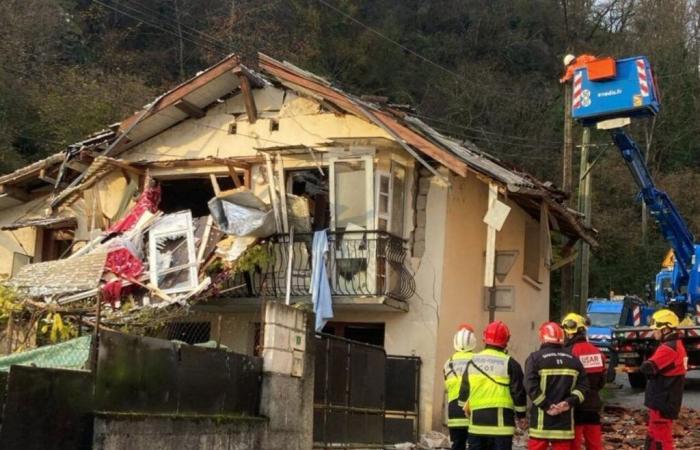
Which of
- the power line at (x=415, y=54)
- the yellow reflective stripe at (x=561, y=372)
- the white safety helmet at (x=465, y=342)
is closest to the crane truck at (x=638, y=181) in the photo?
the white safety helmet at (x=465, y=342)

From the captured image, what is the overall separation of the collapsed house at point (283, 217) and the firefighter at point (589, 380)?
4.37 meters

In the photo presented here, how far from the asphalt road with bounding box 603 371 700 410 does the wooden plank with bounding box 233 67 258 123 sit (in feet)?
31.5

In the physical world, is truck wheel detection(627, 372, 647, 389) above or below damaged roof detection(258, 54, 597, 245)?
below

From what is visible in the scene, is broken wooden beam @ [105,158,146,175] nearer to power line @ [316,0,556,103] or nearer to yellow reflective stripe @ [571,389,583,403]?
yellow reflective stripe @ [571,389,583,403]

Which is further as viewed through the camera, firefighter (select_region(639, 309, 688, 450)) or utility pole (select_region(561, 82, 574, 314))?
utility pole (select_region(561, 82, 574, 314))

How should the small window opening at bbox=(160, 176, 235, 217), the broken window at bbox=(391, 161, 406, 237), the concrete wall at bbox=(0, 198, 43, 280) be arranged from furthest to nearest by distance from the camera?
the concrete wall at bbox=(0, 198, 43, 280) < the small window opening at bbox=(160, 176, 235, 217) < the broken window at bbox=(391, 161, 406, 237)

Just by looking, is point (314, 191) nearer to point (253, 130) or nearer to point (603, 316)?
point (253, 130)

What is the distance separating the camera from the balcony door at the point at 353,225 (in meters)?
15.0

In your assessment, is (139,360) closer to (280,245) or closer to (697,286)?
(280,245)

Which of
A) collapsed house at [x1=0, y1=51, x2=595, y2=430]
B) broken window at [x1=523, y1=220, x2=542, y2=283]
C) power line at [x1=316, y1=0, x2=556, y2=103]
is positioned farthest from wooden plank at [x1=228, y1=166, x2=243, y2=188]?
power line at [x1=316, y1=0, x2=556, y2=103]

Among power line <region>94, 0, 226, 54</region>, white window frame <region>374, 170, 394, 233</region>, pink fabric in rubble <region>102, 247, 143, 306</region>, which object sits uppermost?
power line <region>94, 0, 226, 54</region>

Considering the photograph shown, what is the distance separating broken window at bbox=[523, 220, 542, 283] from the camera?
18891mm

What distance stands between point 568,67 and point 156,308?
29.7 feet

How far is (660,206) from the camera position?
19375 mm
